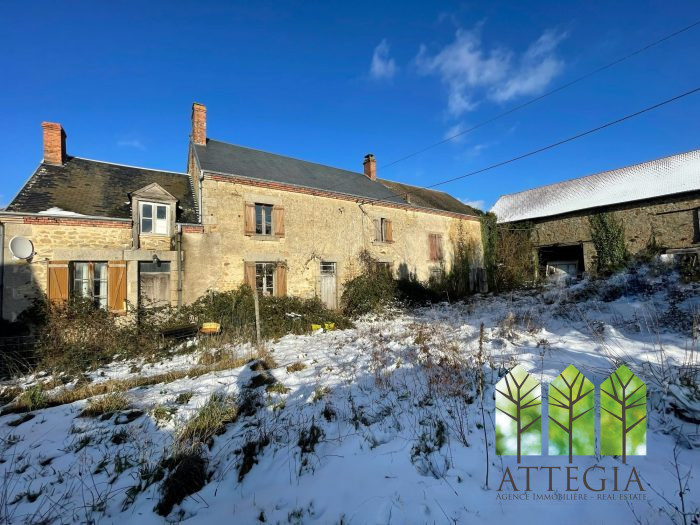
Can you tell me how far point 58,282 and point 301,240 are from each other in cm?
756

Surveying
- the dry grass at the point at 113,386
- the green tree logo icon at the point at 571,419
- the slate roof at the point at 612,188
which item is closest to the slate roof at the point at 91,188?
the dry grass at the point at 113,386

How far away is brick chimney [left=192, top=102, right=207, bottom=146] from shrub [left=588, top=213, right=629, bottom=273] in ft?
62.5

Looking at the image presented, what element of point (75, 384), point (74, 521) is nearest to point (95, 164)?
point (75, 384)

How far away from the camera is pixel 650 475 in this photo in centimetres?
233

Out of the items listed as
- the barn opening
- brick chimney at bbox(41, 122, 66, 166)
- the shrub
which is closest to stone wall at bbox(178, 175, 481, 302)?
brick chimney at bbox(41, 122, 66, 166)

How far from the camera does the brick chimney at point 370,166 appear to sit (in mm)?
18750

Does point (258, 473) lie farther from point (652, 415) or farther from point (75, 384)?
point (75, 384)

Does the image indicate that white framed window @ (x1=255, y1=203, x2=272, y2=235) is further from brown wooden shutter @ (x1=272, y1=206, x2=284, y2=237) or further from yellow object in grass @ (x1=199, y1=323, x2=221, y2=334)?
yellow object in grass @ (x1=199, y1=323, x2=221, y2=334)

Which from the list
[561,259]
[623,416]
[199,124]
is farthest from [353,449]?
[561,259]

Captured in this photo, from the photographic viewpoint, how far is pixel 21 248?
889 centimetres

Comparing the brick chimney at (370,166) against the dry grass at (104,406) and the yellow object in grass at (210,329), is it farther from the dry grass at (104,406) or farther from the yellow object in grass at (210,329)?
the dry grass at (104,406)

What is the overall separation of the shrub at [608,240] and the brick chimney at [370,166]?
11.7 m

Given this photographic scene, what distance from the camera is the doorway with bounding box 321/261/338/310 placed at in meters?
13.7

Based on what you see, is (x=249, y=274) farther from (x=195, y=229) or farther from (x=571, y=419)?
(x=571, y=419)
